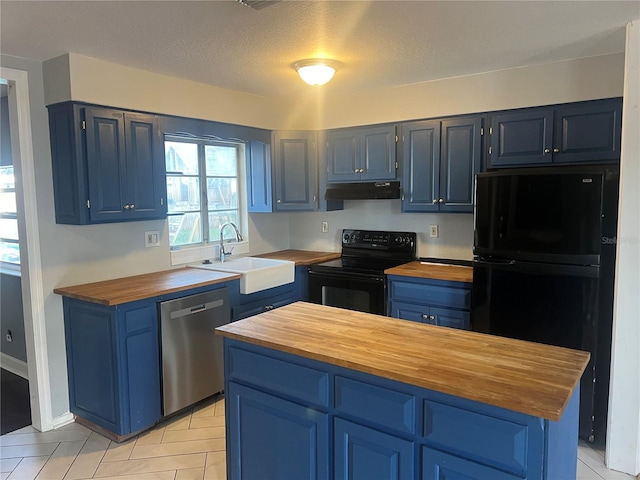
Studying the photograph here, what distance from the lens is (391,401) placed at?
61.7 inches

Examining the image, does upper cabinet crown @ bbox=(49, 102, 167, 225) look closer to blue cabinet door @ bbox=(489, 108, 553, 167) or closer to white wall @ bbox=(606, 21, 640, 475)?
blue cabinet door @ bbox=(489, 108, 553, 167)

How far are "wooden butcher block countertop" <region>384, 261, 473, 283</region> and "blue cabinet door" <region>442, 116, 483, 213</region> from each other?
46 centimetres

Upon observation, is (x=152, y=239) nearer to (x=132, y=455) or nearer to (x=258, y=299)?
(x=258, y=299)

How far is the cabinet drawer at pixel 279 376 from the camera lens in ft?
5.70

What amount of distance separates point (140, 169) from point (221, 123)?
2.87 ft

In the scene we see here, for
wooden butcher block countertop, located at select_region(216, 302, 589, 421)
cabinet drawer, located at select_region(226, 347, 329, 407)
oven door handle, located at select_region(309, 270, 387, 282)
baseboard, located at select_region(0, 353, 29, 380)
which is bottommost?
baseboard, located at select_region(0, 353, 29, 380)

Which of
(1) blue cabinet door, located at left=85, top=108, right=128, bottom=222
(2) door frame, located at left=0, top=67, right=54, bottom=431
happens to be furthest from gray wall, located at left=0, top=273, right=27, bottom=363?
(1) blue cabinet door, located at left=85, top=108, right=128, bottom=222

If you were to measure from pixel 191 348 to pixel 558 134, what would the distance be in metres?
2.81

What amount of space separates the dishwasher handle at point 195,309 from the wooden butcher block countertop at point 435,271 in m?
1.27

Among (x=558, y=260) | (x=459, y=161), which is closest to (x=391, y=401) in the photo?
(x=558, y=260)

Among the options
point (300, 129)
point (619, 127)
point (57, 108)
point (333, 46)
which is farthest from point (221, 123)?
point (619, 127)

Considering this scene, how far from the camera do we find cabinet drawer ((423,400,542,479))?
1.34 meters

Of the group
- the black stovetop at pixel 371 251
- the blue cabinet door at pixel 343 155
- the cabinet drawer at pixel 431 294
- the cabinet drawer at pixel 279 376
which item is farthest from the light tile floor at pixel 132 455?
the blue cabinet door at pixel 343 155

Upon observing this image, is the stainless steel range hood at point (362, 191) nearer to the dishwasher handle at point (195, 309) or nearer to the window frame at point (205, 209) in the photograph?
the window frame at point (205, 209)
